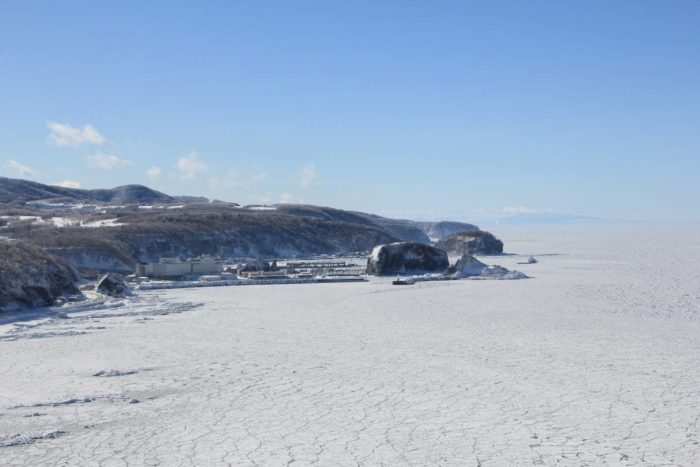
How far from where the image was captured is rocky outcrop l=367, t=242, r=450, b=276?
47.6 m

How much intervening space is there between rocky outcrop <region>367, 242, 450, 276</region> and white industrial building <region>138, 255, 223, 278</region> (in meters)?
10.4

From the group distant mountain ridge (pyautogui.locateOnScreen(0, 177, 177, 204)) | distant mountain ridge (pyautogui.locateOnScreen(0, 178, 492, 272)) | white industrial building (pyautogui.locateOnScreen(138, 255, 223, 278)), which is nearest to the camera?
white industrial building (pyautogui.locateOnScreen(138, 255, 223, 278))

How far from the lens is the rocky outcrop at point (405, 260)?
156 ft

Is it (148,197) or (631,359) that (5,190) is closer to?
(148,197)

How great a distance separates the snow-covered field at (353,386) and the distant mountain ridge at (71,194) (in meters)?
114

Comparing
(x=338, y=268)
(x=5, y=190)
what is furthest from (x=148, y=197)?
(x=338, y=268)

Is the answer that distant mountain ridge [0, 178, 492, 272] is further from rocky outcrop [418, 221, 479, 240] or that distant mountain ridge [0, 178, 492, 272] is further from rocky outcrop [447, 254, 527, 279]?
rocky outcrop [418, 221, 479, 240]

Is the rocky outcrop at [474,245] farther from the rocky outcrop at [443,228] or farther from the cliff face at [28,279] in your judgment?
the rocky outcrop at [443,228]

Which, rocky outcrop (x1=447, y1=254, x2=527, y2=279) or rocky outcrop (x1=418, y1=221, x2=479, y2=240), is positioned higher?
rocky outcrop (x1=418, y1=221, x2=479, y2=240)

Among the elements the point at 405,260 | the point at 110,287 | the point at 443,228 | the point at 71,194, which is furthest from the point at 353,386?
the point at 443,228

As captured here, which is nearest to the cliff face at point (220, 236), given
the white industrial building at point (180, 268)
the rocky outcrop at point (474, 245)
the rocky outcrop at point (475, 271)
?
the white industrial building at point (180, 268)

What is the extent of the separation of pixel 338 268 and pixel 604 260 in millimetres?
22069

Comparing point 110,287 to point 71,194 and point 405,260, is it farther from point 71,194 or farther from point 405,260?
point 71,194

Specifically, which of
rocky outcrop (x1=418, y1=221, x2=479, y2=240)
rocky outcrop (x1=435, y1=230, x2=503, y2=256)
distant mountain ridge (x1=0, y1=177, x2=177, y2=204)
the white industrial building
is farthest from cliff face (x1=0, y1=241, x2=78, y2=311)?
rocky outcrop (x1=418, y1=221, x2=479, y2=240)
